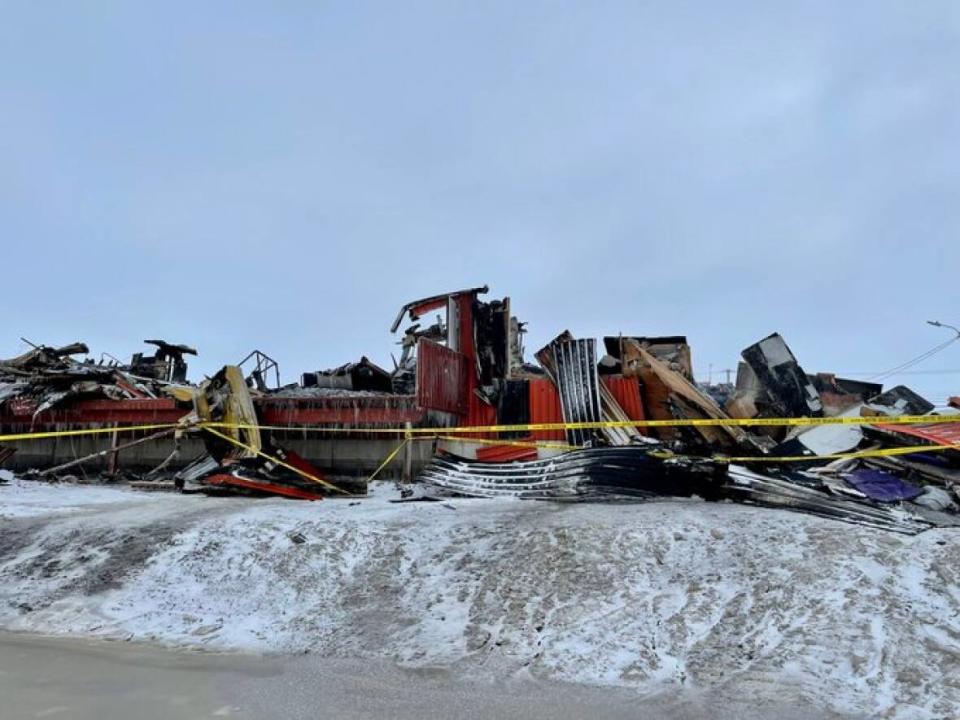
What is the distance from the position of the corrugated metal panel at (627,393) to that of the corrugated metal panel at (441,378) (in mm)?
2762

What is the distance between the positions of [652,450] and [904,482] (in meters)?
2.88

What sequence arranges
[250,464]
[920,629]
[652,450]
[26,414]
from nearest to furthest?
[920,629], [652,450], [250,464], [26,414]

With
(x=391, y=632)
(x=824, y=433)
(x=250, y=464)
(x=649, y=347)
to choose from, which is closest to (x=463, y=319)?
(x=649, y=347)

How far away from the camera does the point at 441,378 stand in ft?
39.1

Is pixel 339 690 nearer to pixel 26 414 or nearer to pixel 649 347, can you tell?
pixel 649 347

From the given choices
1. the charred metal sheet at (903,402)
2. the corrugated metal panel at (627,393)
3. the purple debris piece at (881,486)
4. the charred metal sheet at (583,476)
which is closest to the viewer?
the purple debris piece at (881,486)

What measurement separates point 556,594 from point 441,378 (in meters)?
7.08

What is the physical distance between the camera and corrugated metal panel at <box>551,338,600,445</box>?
11203 millimetres

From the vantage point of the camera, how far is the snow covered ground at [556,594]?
411 centimetres

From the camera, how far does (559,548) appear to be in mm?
5852

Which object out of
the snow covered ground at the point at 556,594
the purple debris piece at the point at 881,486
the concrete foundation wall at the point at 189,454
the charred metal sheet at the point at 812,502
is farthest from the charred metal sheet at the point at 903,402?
the concrete foundation wall at the point at 189,454

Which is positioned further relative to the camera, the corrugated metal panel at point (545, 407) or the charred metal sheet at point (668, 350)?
the charred metal sheet at point (668, 350)

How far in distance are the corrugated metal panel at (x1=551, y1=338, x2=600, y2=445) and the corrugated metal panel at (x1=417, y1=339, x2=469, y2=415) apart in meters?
1.97

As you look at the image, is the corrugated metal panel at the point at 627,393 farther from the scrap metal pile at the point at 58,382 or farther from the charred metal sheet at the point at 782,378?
the scrap metal pile at the point at 58,382
